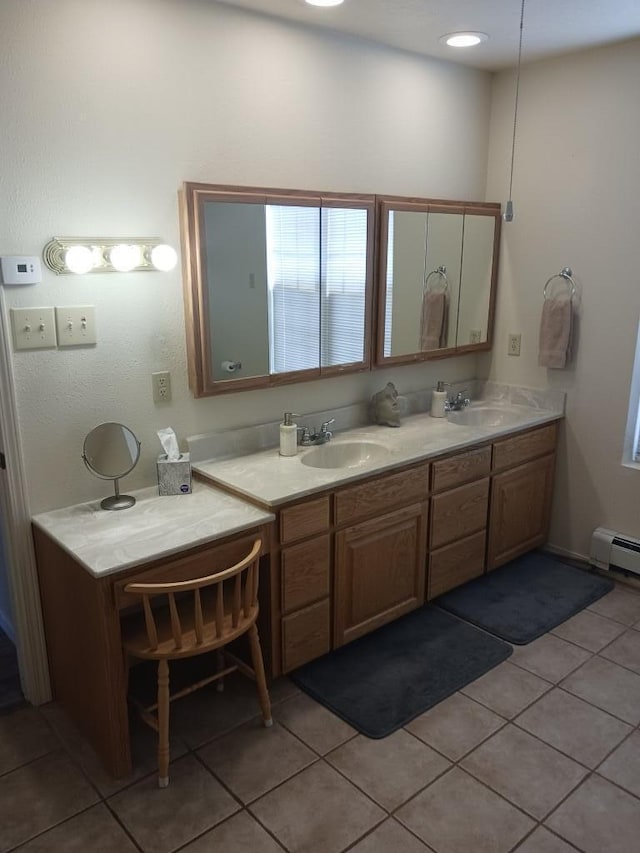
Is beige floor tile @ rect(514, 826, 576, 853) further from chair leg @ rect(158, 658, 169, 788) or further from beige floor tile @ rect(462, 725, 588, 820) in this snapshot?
chair leg @ rect(158, 658, 169, 788)

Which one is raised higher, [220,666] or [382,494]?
[382,494]

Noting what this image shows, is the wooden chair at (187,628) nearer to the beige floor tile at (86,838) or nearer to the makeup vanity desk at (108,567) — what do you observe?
the makeup vanity desk at (108,567)

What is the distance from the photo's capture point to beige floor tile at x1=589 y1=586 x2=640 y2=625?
9.52ft

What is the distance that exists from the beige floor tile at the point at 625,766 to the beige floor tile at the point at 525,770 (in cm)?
8

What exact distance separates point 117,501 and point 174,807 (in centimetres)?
95

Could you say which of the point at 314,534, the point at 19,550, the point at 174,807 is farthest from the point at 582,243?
the point at 174,807

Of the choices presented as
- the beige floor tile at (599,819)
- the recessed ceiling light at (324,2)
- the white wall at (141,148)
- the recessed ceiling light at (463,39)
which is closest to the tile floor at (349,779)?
the beige floor tile at (599,819)

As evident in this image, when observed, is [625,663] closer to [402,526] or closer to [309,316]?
[402,526]

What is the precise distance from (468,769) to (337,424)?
148 cm

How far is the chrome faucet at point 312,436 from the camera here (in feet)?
9.14

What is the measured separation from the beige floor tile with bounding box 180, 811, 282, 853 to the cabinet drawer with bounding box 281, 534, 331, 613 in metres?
0.67

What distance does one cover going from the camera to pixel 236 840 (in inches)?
70.5

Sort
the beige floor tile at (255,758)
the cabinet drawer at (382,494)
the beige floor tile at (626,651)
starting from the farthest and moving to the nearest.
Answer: the beige floor tile at (626,651), the cabinet drawer at (382,494), the beige floor tile at (255,758)

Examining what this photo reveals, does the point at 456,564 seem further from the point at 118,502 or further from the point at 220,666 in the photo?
the point at 118,502
